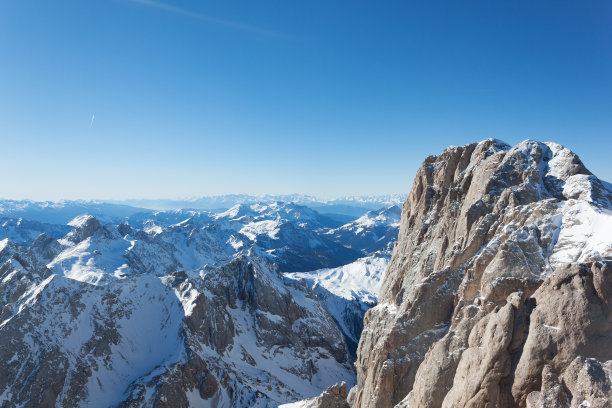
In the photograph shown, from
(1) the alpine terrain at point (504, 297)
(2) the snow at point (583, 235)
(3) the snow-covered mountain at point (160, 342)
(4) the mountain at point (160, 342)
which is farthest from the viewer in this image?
(3) the snow-covered mountain at point (160, 342)

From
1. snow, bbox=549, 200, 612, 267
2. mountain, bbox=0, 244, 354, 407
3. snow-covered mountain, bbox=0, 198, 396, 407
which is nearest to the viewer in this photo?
snow, bbox=549, 200, 612, 267

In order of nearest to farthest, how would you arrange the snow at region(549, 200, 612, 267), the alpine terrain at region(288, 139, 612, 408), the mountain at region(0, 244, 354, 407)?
the alpine terrain at region(288, 139, 612, 408), the snow at region(549, 200, 612, 267), the mountain at region(0, 244, 354, 407)

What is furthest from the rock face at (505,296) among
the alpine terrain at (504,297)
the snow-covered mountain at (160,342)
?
the snow-covered mountain at (160,342)

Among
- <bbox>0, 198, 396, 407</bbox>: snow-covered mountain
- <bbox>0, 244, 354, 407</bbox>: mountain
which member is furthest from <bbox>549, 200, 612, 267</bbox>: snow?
<bbox>0, 198, 396, 407</bbox>: snow-covered mountain

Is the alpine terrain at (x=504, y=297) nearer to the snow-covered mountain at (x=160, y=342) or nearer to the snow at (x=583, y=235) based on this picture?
the snow at (x=583, y=235)

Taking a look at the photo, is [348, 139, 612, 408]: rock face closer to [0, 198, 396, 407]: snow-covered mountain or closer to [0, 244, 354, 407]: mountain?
[0, 198, 396, 407]: snow-covered mountain

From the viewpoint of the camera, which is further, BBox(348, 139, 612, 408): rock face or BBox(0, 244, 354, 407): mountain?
BBox(0, 244, 354, 407): mountain

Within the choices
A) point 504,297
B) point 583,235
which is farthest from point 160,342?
point 583,235

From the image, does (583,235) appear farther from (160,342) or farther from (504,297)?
(160,342)
